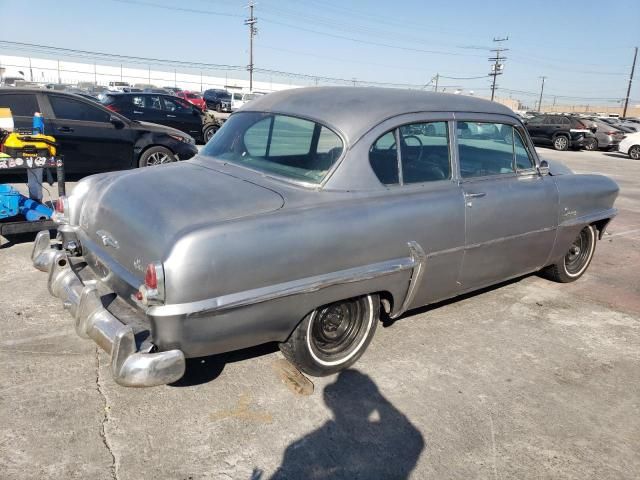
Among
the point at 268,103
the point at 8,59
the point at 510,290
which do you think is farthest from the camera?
the point at 8,59

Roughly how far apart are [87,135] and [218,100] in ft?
112

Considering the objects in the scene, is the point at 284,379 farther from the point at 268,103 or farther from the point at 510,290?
the point at 510,290

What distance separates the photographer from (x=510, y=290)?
511cm

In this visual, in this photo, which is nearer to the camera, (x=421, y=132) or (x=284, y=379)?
(x=284, y=379)

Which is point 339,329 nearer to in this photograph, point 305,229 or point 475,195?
point 305,229

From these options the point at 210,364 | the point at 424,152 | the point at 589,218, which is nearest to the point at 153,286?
the point at 210,364

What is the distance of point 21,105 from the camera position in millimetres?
7820

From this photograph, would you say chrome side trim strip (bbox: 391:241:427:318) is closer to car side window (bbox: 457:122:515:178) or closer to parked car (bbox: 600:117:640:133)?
car side window (bbox: 457:122:515:178)

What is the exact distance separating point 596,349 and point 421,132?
7.07 ft

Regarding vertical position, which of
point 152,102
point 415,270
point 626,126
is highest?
point 626,126

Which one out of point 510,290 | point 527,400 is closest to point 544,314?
point 510,290

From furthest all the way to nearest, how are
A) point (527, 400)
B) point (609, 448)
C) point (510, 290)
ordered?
Result: point (510, 290)
point (527, 400)
point (609, 448)

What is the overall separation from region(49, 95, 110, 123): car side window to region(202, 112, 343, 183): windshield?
5085mm

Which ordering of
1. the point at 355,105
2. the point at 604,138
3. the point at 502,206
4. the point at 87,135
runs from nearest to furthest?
1. the point at 355,105
2. the point at 502,206
3. the point at 87,135
4. the point at 604,138
